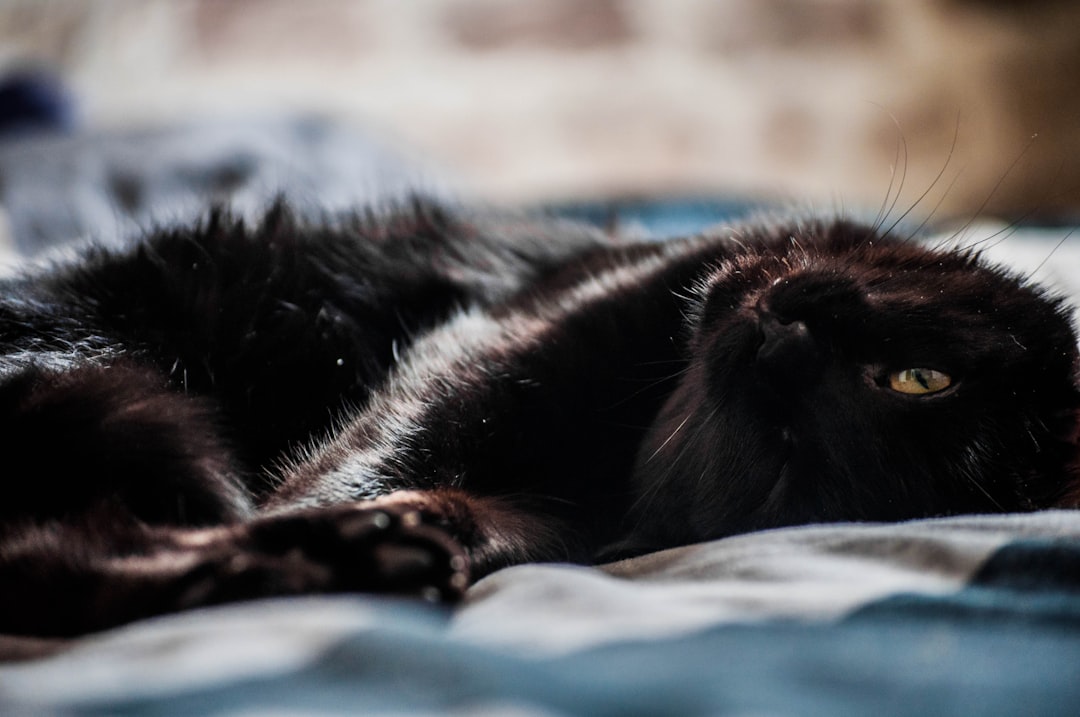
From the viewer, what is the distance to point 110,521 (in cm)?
62

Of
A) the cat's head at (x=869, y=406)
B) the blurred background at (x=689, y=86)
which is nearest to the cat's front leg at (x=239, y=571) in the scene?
the cat's head at (x=869, y=406)

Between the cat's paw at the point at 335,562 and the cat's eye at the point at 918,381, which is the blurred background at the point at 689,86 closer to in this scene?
the cat's eye at the point at 918,381

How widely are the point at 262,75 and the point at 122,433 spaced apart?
2.63 metres

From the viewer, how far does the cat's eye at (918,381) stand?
766mm

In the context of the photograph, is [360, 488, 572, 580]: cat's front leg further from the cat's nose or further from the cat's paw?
the cat's nose

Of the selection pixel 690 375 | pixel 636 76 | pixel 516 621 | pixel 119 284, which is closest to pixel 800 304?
pixel 690 375

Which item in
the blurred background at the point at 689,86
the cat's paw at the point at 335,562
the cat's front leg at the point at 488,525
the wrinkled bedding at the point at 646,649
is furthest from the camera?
the blurred background at the point at 689,86

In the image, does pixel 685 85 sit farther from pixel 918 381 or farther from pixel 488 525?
pixel 488 525

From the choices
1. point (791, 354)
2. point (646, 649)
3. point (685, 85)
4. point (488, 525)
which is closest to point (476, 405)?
point (488, 525)

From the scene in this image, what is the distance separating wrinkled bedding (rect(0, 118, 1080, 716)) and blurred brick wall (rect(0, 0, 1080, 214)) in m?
2.45

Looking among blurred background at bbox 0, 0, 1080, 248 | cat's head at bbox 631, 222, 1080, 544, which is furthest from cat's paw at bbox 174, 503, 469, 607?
blurred background at bbox 0, 0, 1080, 248

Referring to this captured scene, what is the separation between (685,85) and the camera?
295cm

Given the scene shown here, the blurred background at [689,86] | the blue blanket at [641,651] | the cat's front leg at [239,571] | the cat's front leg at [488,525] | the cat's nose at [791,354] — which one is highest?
the blurred background at [689,86]

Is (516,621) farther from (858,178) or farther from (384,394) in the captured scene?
(858,178)
